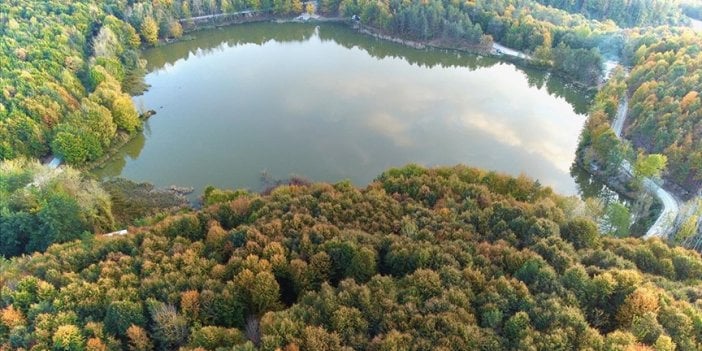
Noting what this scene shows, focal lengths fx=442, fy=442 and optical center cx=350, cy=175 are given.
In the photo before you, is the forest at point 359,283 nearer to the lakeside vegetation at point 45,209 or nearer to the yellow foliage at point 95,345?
the yellow foliage at point 95,345

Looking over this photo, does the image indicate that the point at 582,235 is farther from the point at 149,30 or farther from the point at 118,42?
the point at 149,30

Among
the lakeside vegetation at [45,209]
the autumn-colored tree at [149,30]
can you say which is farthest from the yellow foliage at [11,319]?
the autumn-colored tree at [149,30]

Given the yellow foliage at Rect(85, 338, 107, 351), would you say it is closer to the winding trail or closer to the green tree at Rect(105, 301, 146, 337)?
the green tree at Rect(105, 301, 146, 337)

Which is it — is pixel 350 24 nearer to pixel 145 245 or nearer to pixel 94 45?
pixel 94 45

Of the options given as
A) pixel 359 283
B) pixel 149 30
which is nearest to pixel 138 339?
pixel 359 283

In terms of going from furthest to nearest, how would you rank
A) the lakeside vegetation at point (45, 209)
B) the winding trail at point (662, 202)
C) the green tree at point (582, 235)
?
the winding trail at point (662, 202)
the lakeside vegetation at point (45, 209)
the green tree at point (582, 235)

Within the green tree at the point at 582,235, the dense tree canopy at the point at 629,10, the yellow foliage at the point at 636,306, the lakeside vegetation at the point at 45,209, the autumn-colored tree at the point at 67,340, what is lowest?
the lakeside vegetation at the point at 45,209

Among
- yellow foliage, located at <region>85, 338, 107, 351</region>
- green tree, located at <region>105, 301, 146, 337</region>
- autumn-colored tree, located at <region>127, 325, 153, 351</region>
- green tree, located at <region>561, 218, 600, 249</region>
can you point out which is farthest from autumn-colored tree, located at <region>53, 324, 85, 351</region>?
green tree, located at <region>561, 218, 600, 249</region>
